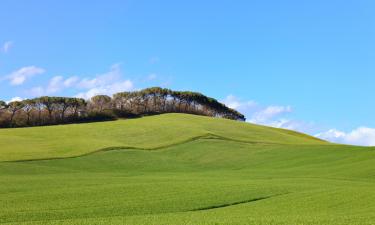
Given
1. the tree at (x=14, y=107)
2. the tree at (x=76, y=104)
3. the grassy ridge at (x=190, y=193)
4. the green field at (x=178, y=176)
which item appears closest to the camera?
the grassy ridge at (x=190, y=193)

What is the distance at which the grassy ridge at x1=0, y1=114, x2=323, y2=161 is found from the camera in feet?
142

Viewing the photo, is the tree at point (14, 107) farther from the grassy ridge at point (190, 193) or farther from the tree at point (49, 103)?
the grassy ridge at point (190, 193)

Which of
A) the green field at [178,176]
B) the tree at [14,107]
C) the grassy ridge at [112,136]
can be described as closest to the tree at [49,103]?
the tree at [14,107]

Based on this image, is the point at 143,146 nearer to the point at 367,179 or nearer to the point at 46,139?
the point at 46,139

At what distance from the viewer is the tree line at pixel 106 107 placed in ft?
271

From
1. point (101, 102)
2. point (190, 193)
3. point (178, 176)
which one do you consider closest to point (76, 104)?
point (101, 102)

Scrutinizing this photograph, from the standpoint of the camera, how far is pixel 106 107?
93438mm

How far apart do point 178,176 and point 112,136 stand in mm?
23139

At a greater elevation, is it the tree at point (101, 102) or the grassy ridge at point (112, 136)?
the tree at point (101, 102)

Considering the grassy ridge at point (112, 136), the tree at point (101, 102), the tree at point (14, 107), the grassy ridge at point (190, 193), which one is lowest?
the grassy ridge at point (190, 193)

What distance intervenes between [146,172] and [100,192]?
13.4 metres

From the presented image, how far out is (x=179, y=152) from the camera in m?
45.4

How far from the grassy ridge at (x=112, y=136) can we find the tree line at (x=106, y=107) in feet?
82.3

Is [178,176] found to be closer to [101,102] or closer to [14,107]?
[14,107]
